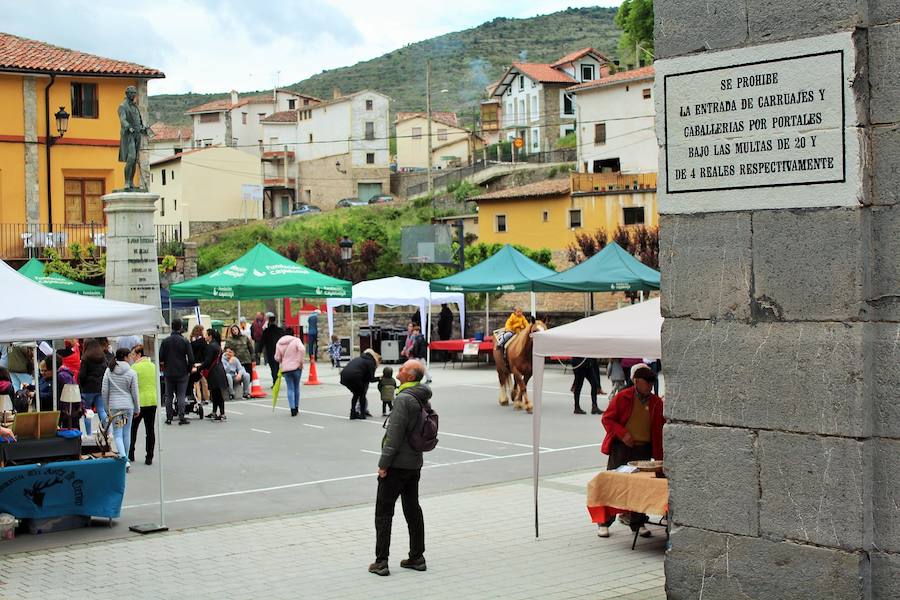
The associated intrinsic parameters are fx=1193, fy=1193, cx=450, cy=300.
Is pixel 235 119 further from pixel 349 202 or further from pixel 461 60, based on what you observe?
pixel 461 60

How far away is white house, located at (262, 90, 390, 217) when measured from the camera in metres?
95.1

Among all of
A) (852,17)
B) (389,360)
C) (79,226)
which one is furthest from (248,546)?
(79,226)

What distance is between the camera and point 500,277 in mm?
32906

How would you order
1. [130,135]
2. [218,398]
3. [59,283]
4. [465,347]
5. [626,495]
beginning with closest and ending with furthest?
[626,495]
[218,398]
[130,135]
[59,283]
[465,347]

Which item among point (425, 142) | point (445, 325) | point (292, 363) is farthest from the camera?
point (425, 142)

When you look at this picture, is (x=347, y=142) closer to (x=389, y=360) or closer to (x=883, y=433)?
(x=389, y=360)

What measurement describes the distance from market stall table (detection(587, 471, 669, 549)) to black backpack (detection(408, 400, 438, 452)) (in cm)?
191

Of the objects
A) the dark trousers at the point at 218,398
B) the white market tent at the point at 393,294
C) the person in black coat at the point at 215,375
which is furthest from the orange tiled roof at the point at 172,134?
the dark trousers at the point at 218,398

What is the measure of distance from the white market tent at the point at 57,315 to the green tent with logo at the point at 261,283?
14704 mm

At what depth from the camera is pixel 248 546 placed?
438 inches

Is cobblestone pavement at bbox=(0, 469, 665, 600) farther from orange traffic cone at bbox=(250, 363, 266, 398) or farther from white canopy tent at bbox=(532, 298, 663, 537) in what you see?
orange traffic cone at bbox=(250, 363, 266, 398)

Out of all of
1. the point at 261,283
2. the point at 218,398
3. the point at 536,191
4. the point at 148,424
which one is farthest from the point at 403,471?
the point at 536,191

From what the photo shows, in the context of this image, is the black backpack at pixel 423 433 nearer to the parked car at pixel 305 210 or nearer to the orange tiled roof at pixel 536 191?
the orange tiled roof at pixel 536 191

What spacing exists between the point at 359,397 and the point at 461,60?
491 feet
